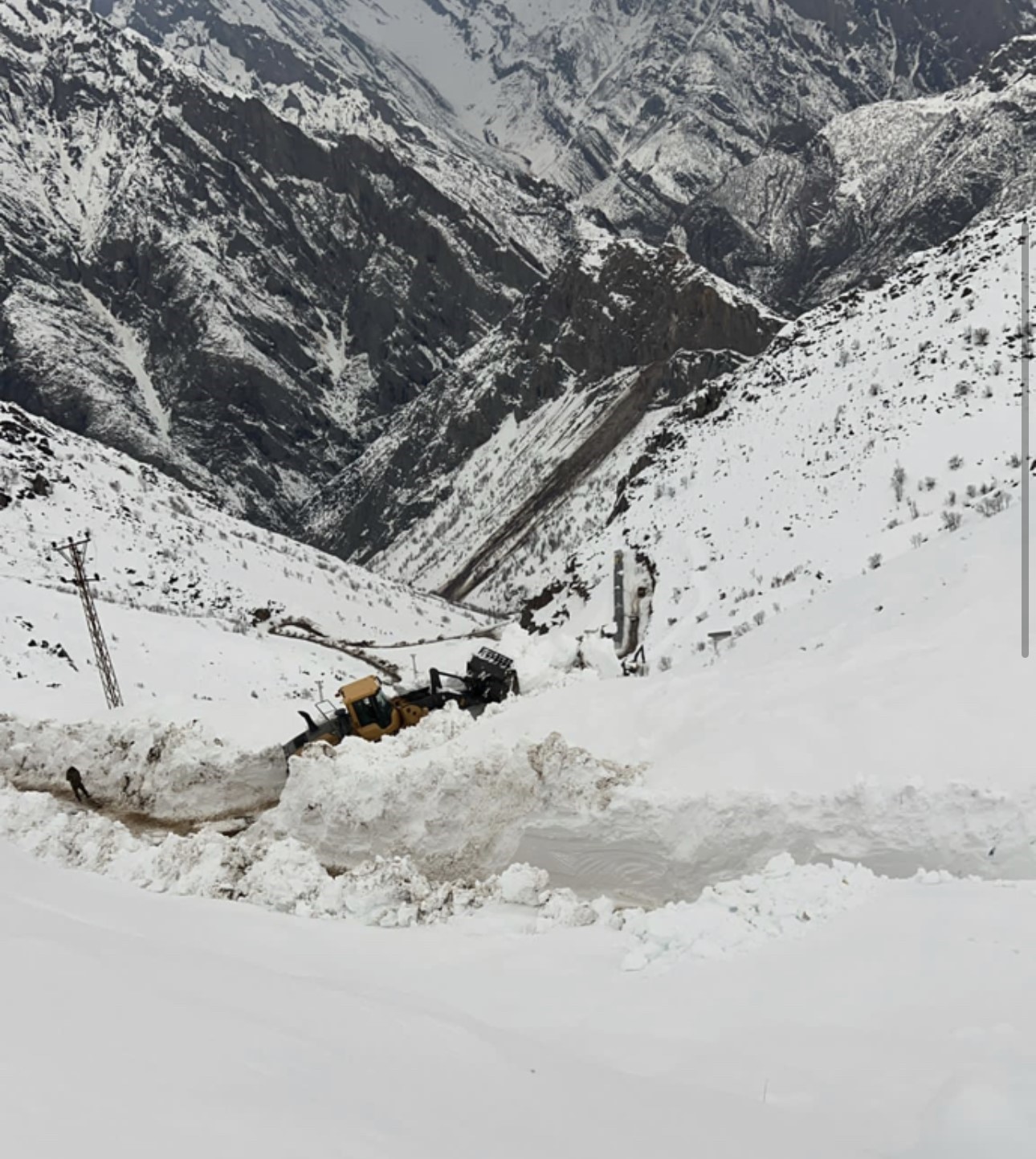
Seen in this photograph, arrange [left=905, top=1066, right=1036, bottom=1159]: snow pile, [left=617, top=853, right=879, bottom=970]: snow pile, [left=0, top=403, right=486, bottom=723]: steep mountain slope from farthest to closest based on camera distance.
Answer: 1. [left=0, top=403, right=486, bottom=723]: steep mountain slope
2. [left=617, top=853, right=879, bottom=970]: snow pile
3. [left=905, top=1066, right=1036, bottom=1159]: snow pile

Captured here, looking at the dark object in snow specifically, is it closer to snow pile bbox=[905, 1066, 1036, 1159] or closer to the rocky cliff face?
snow pile bbox=[905, 1066, 1036, 1159]

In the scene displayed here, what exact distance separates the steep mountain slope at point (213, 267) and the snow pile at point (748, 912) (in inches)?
5324

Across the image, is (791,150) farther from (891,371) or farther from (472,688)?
(472,688)

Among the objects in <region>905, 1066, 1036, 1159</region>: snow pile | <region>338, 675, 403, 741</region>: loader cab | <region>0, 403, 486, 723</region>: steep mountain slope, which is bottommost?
<region>0, 403, 486, 723</region>: steep mountain slope

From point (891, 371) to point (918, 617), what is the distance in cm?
2300

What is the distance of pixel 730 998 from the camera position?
5078 millimetres

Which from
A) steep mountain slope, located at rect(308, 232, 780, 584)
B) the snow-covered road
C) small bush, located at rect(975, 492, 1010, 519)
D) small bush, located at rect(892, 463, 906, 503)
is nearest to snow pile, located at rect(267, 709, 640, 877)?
the snow-covered road

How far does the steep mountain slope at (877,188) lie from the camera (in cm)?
14875

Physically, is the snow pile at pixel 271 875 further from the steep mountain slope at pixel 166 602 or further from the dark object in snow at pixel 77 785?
the steep mountain slope at pixel 166 602

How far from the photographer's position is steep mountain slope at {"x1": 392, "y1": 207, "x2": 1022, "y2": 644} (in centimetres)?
1839

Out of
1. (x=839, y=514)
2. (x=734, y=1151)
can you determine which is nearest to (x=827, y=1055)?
(x=734, y=1151)

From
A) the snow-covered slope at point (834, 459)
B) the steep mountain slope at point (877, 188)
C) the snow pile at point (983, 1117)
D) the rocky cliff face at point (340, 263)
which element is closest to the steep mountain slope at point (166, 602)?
the snow-covered slope at point (834, 459)

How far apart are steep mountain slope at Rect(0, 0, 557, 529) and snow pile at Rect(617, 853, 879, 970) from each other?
135m

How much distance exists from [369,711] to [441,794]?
13.3ft
